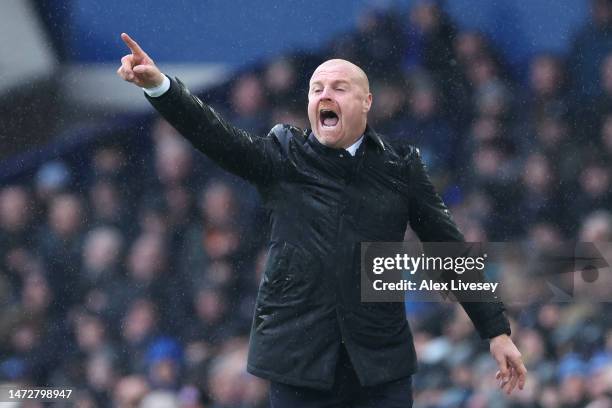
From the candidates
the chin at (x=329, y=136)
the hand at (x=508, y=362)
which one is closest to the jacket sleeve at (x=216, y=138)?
the chin at (x=329, y=136)

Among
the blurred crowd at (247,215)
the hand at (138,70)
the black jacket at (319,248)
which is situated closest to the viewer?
the hand at (138,70)

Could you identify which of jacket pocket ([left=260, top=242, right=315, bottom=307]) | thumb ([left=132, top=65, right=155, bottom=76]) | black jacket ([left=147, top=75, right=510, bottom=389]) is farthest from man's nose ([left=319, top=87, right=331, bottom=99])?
thumb ([left=132, top=65, right=155, bottom=76])

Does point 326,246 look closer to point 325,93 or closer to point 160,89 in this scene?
point 325,93

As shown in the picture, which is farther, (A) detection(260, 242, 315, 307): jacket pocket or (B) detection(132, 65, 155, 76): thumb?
(A) detection(260, 242, 315, 307): jacket pocket

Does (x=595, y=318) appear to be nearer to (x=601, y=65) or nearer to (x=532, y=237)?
(x=532, y=237)

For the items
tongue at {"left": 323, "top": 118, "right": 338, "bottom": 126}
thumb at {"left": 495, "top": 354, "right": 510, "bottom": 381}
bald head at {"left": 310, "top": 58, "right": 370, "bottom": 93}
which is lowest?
thumb at {"left": 495, "top": 354, "right": 510, "bottom": 381}

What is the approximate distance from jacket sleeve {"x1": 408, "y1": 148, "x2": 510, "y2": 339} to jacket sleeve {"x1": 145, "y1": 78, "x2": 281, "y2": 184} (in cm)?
36

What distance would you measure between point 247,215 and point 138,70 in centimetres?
239

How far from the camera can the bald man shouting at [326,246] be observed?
2938 millimetres

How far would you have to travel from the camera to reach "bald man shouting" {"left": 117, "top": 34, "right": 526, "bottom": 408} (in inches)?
116

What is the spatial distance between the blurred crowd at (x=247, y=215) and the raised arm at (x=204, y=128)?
6.81 feet

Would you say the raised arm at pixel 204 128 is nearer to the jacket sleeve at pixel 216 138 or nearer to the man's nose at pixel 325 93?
the jacket sleeve at pixel 216 138

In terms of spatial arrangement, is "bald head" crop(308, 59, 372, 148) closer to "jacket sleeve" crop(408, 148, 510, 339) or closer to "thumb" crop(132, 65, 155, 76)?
"jacket sleeve" crop(408, 148, 510, 339)

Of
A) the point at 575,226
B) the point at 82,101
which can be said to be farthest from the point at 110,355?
the point at 575,226
